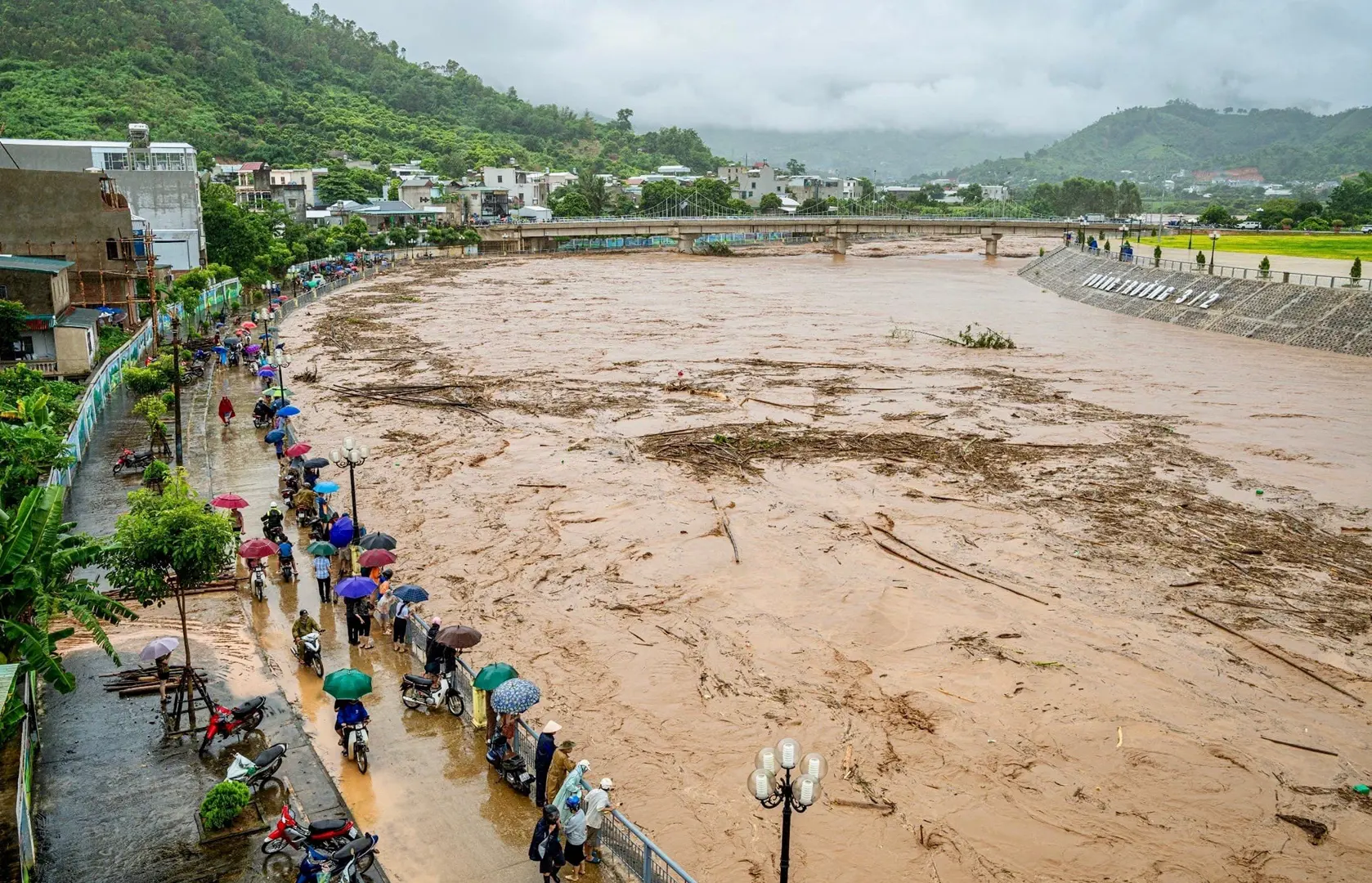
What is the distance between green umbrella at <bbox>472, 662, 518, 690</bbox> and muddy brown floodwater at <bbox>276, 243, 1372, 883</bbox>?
75.0 inches

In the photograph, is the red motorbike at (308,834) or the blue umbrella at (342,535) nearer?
the red motorbike at (308,834)

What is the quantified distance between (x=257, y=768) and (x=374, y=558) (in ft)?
19.2

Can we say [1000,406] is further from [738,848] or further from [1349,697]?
[738,848]

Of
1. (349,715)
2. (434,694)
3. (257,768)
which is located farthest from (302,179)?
(257,768)

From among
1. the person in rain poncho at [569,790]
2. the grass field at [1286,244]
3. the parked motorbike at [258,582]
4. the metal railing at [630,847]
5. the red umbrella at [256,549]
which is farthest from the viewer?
the grass field at [1286,244]

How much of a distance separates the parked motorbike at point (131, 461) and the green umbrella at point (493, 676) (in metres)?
16.5

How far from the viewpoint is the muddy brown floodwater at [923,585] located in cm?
1291

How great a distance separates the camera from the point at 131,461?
83.4 ft

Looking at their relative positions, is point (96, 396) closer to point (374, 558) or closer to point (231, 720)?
point (374, 558)

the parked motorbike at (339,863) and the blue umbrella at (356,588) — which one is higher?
the blue umbrella at (356,588)

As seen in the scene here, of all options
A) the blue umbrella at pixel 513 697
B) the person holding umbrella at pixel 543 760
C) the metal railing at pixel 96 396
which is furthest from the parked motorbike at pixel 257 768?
the metal railing at pixel 96 396

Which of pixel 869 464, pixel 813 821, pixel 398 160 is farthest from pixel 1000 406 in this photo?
pixel 398 160

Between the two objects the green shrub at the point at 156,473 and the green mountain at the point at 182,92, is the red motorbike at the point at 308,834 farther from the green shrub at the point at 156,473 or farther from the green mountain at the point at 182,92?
the green mountain at the point at 182,92

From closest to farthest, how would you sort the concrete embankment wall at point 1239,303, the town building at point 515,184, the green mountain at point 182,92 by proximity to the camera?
the concrete embankment wall at point 1239,303
the green mountain at point 182,92
the town building at point 515,184
